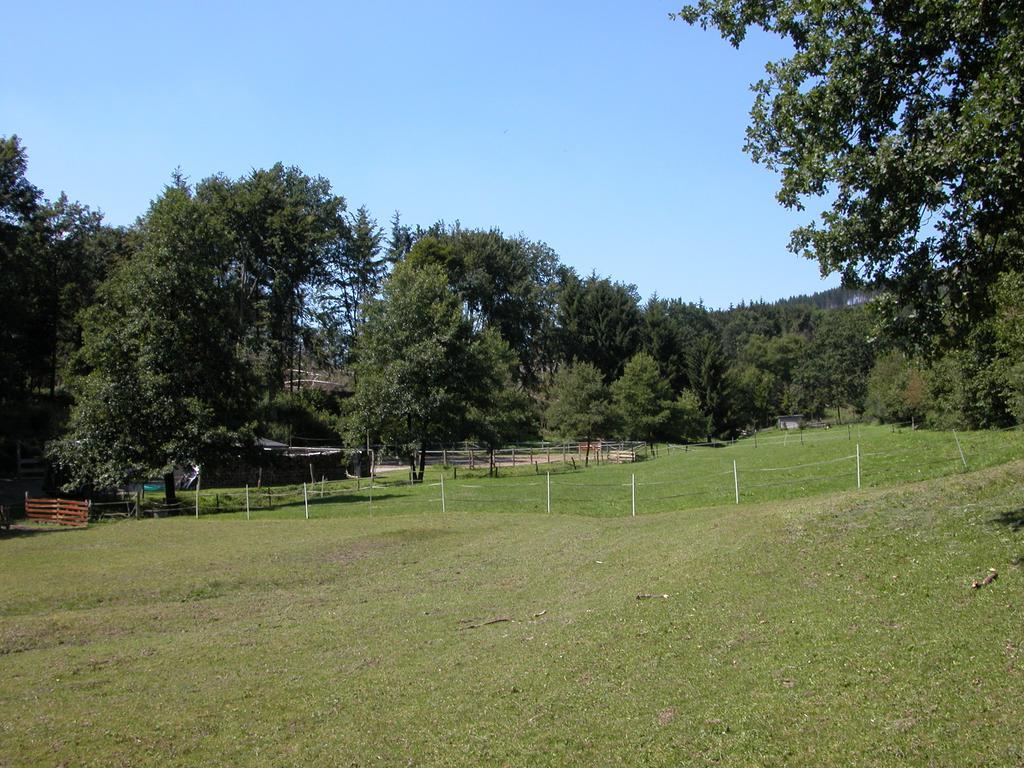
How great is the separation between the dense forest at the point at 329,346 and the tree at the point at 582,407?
0.19 meters

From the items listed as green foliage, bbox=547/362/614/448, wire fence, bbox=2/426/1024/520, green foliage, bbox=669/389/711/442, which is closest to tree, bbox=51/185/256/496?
wire fence, bbox=2/426/1024/520

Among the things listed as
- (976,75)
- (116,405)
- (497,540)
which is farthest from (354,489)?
(976,75)

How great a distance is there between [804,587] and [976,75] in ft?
25.6

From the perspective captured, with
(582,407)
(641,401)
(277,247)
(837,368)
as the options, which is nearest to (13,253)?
(277,247)

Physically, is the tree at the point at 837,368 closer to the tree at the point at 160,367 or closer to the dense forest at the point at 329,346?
the dense forest at the point at 329,346

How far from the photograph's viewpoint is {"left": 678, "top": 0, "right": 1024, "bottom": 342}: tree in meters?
9.87

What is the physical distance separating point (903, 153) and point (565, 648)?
797 cm

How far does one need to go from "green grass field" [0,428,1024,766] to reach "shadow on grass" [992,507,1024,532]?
0.18 ft

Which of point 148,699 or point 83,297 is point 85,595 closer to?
point 148,699

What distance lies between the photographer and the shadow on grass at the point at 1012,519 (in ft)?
39.8

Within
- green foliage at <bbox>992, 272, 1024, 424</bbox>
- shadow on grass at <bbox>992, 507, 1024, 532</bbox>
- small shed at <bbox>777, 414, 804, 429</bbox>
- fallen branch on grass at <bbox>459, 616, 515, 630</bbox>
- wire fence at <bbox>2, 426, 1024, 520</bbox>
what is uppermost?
green foliage at <bbox>992, 272, 1024, 424</bbox>

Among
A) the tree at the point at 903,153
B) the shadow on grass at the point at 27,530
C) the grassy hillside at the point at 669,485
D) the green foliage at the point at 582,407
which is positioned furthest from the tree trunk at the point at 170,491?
the green foliage at the point at 582,407

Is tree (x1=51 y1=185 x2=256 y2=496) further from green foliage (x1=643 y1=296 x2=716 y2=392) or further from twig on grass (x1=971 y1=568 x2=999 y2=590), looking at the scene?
green foliage (x1=643 y1=296 x2=716 y2=392)

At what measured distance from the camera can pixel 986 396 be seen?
44.2m
